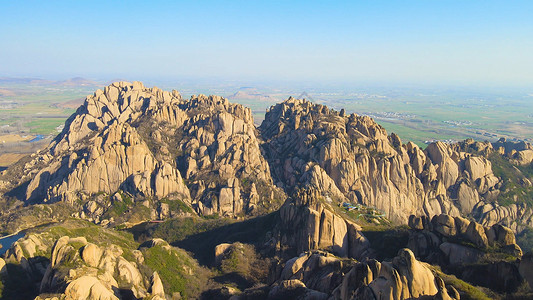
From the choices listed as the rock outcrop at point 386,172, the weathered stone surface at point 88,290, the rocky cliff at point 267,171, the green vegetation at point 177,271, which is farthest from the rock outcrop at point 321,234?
the rock outcrop at point 386,172

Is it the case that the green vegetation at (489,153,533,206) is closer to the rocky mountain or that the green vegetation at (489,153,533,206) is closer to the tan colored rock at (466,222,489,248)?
the rocky mountain

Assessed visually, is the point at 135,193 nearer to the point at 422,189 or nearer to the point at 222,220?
the point at 222,220

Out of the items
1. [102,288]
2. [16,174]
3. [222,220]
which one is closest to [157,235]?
[222,220]

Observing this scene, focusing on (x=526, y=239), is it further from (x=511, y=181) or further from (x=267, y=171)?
(x=267, y=171)

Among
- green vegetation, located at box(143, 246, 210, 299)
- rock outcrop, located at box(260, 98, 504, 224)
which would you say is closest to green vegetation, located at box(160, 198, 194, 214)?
rock outcrop, located at box(260, 98, 504, 224)

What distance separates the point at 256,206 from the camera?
406 feet

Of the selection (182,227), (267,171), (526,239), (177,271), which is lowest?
(526,239)

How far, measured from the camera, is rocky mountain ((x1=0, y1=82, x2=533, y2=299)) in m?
46.7

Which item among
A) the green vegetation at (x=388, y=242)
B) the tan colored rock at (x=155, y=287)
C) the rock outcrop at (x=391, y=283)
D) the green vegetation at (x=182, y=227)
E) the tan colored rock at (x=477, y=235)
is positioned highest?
the rock outcrop at (x=391, y=283)

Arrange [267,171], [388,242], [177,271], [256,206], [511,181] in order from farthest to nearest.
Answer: [267,171], [511,181], [256,206], [177,271], [388,242]

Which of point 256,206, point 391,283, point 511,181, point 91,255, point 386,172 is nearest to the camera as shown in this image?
point 391,283

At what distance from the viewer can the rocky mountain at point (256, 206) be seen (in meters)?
46.7

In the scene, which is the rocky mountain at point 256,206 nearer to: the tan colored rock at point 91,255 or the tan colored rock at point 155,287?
the tan colored rock at point 155,287

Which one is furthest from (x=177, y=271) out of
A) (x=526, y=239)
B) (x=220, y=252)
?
(x=526, y=239)
